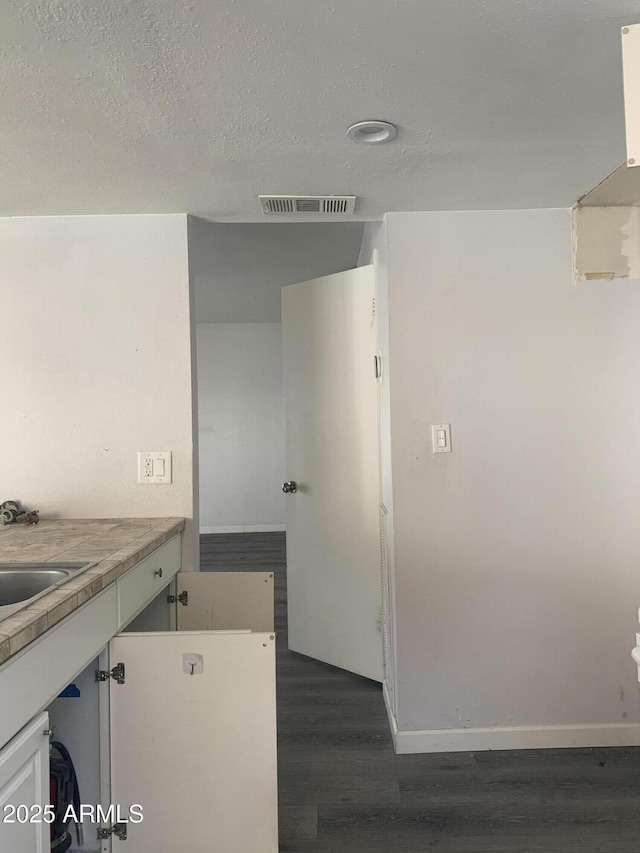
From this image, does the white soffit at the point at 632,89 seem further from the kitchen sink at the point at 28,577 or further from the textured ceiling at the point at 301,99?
the kitchen sink at the point at 28,577

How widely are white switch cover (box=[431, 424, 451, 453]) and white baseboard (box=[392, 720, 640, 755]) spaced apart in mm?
1075

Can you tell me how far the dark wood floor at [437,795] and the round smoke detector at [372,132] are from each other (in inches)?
81.5

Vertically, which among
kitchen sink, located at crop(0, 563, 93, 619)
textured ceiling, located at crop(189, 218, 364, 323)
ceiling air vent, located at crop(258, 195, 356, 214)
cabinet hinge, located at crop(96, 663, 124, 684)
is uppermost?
textured ceiling, located at crop(189, 218, 364, 323)

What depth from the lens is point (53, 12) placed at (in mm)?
1141

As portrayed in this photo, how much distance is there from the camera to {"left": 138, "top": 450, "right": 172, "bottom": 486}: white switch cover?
224 centimetres

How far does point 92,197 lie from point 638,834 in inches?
107

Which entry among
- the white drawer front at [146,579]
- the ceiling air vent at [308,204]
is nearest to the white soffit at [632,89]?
the ceiling air vent at [308,204]

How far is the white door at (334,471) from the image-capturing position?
2.74 metres

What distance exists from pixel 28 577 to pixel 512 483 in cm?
168

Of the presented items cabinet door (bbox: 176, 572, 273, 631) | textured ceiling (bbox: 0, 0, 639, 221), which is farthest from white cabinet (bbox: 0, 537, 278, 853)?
textured ceiling (bbox: 0, 0, 639, 221)

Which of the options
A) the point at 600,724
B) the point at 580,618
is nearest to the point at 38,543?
the point at 580,618

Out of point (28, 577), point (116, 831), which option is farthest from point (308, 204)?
point (116, 831)

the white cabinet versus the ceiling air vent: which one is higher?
the ceiling air vent

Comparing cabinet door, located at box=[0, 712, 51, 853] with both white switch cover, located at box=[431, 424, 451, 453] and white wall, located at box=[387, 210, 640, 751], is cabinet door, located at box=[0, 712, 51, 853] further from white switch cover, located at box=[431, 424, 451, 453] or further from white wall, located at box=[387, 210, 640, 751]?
white switch cover, located at box=[431, 424, 451, 453]
